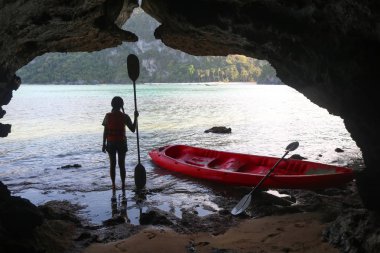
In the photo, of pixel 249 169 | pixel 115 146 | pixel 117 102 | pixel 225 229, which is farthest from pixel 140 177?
pixel 225 229

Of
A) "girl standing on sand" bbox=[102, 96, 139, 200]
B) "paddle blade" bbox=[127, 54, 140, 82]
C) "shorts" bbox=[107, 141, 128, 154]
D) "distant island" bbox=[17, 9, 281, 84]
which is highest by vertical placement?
"distant island" bbox=[17, 9, 281, 84]

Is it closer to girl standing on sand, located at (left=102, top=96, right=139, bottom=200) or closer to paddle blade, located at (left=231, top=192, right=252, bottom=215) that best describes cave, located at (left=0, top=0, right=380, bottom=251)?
girl standing on sand, located at (left=102, top=96, right=139, bottom=200)

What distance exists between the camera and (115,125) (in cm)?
912

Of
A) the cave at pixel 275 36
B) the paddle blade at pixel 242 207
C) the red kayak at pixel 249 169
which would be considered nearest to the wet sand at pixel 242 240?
the paddle blade at pixel 242 207

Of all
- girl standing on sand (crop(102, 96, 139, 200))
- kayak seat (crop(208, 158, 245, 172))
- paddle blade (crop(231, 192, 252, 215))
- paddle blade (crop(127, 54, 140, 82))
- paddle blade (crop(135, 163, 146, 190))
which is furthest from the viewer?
kayak seat (crop(208, 158, 245, 172))

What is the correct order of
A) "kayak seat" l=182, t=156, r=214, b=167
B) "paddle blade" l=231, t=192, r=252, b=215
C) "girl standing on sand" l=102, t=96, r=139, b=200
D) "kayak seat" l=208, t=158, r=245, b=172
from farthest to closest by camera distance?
1. "kayak seat" l=182, t=156, r=214, b=167
2. "kayak seat" l=208, t=158, r=245, b=172
3. "girl standing on sand" l=102, t=96, r=139, b=200
4. "paddle blade" l=231, t=192, r=252, b=215

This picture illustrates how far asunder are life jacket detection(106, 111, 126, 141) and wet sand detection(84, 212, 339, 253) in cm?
276

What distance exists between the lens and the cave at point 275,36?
17.2 feet

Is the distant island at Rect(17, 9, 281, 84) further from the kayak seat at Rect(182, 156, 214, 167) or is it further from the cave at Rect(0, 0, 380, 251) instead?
the cave at Rect(0, 0, 380, 251)

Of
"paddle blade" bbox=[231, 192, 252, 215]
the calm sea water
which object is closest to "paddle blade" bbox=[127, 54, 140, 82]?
the calm sea water

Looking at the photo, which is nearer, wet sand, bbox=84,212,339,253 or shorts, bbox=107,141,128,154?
wet sand, bbox=84,212,339,253

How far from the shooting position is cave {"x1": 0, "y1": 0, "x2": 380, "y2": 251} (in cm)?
523

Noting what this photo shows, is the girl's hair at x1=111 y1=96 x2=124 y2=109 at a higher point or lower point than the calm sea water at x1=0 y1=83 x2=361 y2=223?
higher

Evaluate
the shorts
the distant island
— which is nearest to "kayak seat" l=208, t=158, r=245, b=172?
the shorts
